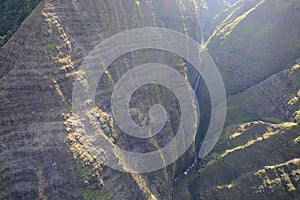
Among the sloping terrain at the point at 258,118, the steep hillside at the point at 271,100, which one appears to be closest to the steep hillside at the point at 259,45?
the sloping terrain at the point at 258,118

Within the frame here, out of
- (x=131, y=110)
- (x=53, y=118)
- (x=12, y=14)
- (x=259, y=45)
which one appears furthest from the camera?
(x=259, y=45)

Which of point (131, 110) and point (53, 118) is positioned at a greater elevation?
point (53, 118)

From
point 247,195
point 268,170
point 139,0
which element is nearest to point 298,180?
point 268,170

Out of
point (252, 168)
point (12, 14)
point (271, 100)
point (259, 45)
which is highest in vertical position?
point (12, 14)

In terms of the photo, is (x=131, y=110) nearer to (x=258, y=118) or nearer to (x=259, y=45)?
(x=258, y=118)

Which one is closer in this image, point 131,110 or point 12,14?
point 12,14

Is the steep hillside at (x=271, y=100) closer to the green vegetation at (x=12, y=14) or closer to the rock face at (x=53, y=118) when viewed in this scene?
the rock face at (x=53, y=118)

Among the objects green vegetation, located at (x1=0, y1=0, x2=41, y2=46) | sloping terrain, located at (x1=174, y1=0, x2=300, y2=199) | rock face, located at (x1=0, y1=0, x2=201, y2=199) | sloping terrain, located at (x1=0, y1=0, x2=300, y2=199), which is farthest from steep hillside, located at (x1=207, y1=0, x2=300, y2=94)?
green vegetation, located at (x1=0, y1=0, x2=41, y2=46)

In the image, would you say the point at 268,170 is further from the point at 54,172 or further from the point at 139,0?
the point at 139,0

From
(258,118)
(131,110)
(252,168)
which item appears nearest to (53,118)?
(131,110)
